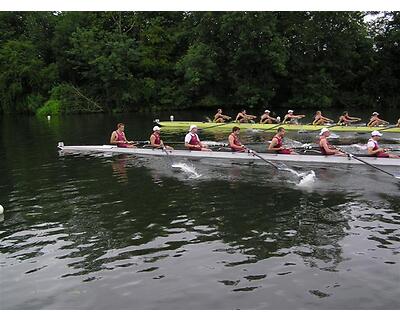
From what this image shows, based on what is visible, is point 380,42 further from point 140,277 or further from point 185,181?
point 140,277

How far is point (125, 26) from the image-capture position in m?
63.0

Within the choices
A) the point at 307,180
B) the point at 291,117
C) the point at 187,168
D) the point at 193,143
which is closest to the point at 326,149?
the point at 307,180

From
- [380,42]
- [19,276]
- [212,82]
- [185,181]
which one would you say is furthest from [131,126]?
[380,42]

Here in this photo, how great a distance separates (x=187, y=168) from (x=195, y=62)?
38.3m

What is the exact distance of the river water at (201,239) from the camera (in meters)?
8.23

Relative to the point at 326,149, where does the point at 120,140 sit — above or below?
above

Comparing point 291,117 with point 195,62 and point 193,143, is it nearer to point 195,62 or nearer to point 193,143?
point 193,143

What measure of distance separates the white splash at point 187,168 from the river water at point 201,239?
93mm

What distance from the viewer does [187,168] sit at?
18.8 metres

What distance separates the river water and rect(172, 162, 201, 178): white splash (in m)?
0.09

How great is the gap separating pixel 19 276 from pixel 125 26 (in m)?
57.7

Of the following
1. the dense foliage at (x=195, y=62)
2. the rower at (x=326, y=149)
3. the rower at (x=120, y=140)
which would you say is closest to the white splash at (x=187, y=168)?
the rower at (x=120, y=140)

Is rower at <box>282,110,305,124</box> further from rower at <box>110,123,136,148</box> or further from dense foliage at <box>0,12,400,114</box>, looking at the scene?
dense foliage at <box>0,12,400,114</box>

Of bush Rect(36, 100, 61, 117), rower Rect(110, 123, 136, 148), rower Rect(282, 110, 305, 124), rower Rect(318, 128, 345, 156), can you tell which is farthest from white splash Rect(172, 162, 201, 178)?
bush Rect(36, 100, 61, 117)
